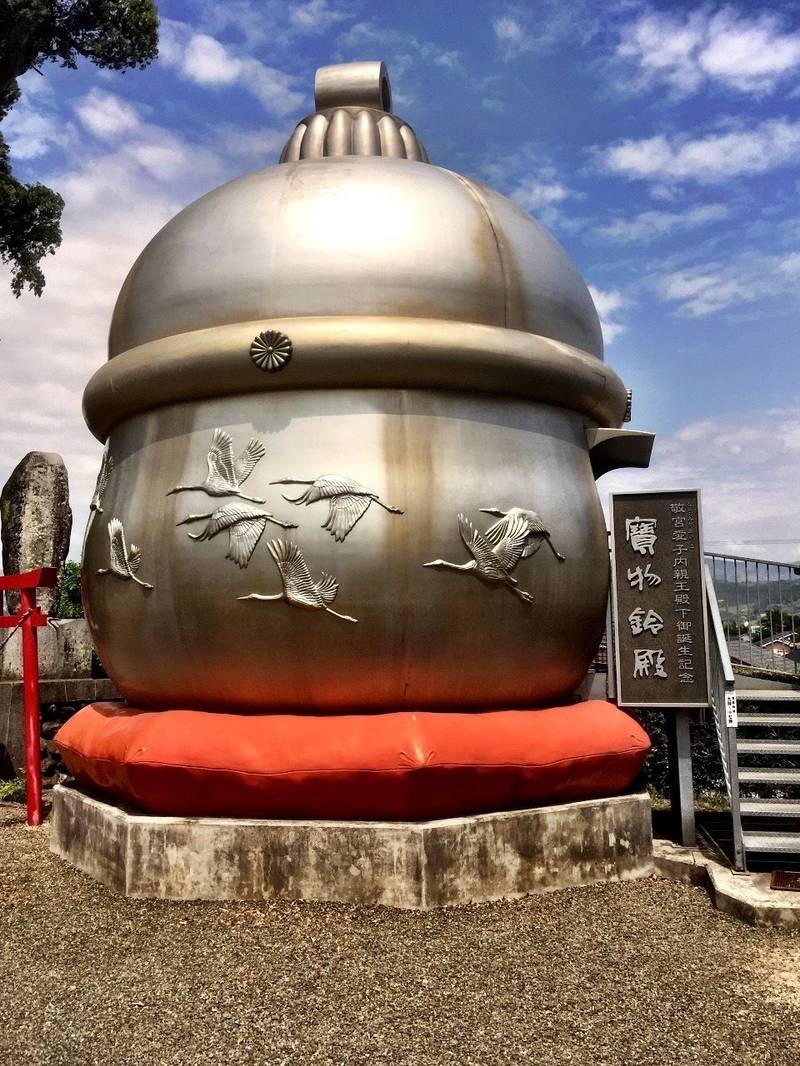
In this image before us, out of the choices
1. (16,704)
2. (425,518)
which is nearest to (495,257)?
(425,518)

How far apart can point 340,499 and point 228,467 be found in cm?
96

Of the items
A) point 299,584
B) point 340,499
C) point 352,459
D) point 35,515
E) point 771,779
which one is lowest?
point 771,779

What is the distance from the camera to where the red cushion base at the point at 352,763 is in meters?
6.18

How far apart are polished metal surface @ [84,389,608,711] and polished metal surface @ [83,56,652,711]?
0.06 ft

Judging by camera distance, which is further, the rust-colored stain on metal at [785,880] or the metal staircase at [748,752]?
the metal staircase at [748,752]

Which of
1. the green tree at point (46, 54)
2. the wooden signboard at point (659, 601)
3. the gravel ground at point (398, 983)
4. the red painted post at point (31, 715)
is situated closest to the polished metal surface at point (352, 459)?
the wooden signboard at point (659, 601)

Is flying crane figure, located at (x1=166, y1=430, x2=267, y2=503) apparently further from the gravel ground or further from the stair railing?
the stair railing

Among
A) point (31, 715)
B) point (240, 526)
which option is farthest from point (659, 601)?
point (31, 715)

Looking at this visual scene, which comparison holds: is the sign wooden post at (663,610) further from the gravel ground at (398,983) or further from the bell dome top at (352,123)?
the bell dome top at (352,123)

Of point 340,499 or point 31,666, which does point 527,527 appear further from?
point 31,666

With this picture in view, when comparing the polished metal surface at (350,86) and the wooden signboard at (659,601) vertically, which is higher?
the polished metal surface at (350,86)

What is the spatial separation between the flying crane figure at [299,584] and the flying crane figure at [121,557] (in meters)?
1.19

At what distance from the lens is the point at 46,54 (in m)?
19.5

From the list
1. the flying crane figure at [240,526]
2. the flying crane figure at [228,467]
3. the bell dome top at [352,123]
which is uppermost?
the bell dome top at [352,123]
